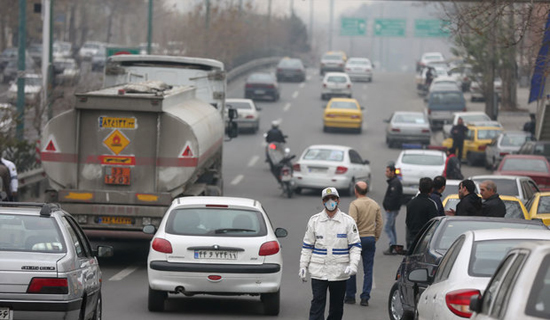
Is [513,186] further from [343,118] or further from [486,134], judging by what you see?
[343,118]

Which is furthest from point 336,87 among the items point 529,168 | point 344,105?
→ point 529,168

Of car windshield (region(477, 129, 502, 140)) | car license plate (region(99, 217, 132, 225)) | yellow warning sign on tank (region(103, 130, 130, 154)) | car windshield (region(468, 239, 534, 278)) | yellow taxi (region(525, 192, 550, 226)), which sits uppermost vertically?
car windshield (region(468, 239, 534, 278))

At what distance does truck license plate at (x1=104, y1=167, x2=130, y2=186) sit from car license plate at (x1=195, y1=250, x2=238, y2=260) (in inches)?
202

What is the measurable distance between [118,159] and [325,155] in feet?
45.8

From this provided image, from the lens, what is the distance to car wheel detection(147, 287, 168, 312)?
12.5 metres

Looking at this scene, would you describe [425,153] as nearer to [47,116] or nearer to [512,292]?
[47,116]

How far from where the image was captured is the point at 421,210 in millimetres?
14133

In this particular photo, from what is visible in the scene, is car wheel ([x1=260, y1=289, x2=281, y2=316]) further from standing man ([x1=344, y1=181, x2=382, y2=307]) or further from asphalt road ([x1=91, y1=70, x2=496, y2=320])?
standing man ([x1=344, y1=181, x2=382, y2=307])

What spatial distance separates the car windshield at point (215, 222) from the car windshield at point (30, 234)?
3338 millimetres

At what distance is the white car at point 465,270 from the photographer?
7.70 m

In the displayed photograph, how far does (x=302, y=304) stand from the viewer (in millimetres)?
13906

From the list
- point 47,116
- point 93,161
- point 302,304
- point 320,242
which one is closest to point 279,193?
point 47,116

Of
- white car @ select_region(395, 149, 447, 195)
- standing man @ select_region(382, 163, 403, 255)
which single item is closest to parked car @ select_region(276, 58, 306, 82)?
white car @ select_region(395, 149, 447, 195)

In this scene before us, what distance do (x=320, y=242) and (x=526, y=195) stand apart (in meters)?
13.7
